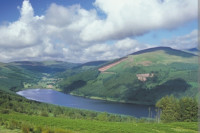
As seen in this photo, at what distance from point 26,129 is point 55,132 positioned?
143 inches

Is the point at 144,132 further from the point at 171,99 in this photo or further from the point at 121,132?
the point at 171,99

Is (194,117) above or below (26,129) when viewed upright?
below

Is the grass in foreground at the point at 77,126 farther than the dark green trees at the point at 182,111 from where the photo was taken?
No

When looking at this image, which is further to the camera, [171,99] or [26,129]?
[171,99]

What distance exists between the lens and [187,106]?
83.1 metres

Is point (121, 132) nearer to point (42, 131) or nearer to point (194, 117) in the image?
point (42, 131)

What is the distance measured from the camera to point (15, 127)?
74.9 feet

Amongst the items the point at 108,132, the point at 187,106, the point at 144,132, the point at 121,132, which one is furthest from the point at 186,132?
the point at 187,106

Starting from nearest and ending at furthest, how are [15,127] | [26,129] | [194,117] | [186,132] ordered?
[26,129], [15,127], [186,132], [194,117]

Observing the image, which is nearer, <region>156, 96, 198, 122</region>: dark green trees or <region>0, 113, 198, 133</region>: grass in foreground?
<region>0, 113, 198, 133</region>: grass in foreground

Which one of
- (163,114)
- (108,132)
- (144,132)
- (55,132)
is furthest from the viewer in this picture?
(163,114)

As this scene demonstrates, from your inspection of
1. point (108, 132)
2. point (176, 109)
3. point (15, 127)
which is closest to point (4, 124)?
point (15, 127)

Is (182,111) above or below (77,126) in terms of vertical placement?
below

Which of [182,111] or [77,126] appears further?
[182,111]
